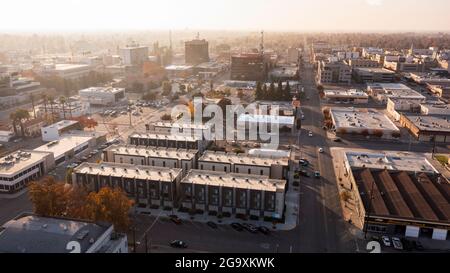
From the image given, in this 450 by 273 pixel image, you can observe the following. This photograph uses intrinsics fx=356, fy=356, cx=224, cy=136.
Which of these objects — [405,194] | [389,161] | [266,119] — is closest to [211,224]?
[405,194]

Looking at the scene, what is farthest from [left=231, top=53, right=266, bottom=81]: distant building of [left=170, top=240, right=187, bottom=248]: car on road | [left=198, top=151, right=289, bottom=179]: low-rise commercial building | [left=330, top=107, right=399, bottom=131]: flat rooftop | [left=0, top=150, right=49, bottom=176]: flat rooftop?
[left=170, top=240, right=187, bottom=248]: car on road

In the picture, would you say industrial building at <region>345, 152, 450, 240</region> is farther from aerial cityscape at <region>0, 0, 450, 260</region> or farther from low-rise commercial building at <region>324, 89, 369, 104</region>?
low-rise commercial building at <region>324, 89, 369, 104</region>

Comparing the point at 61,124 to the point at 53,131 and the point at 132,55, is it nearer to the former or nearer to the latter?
the point at 53,131

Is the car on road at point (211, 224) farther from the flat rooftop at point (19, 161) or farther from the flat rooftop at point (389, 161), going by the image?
the flat rooftop at point (19, 161)

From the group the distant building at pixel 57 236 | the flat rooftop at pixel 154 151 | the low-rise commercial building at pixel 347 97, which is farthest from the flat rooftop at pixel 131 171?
the low-rise commercial building at pixel 347 97

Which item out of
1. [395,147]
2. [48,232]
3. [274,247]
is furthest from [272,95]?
[48,232]

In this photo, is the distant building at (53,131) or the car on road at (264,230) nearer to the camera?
the car on road at (264,230)
